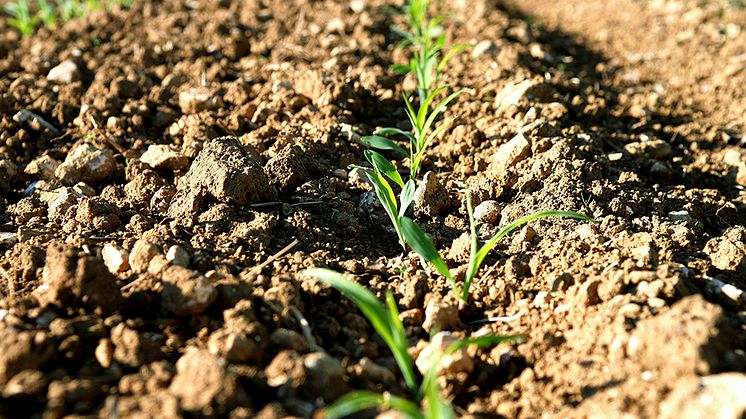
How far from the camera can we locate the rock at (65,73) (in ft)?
11.4

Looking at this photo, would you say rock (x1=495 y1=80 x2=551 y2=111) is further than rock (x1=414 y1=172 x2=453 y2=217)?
Yes

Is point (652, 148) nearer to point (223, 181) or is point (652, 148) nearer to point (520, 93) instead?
point (520, 93)

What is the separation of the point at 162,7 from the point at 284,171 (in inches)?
107

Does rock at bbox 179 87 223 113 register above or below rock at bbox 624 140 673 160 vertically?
above

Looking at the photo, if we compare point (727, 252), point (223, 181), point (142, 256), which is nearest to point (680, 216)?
point (727, 252)

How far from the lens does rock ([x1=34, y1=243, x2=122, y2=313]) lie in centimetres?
179

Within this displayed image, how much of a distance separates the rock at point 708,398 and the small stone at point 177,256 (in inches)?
56.4

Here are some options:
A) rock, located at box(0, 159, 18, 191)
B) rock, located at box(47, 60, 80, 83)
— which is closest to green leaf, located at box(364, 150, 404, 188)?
rock, located at box(0, 159, 18, 191)

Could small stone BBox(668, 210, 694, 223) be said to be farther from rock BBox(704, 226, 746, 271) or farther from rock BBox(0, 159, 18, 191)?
rock BBox(0, 159, 18, 191)

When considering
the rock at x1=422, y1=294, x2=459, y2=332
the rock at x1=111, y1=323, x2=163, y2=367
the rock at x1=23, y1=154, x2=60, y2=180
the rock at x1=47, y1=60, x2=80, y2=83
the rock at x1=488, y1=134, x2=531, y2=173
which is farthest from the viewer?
the rock at x1=47, y1=60, x2=80, y2=83

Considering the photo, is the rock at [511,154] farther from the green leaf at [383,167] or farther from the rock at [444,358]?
the rock at [444,358]

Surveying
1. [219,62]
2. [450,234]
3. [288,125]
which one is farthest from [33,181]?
[450,234]

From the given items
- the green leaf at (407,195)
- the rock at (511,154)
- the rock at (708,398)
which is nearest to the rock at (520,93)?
the rock at (511,154)

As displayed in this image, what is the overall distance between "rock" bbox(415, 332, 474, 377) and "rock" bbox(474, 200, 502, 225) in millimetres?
703
